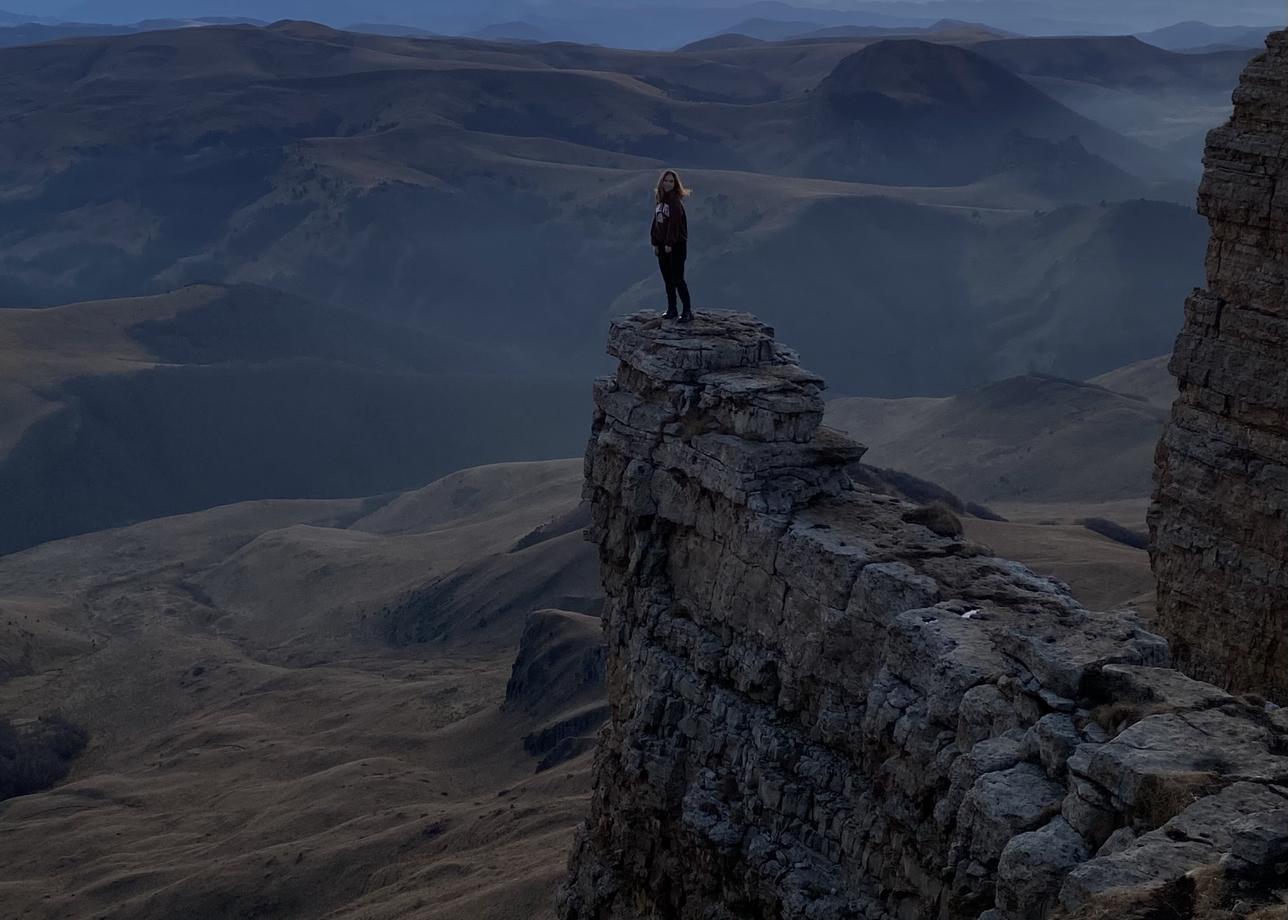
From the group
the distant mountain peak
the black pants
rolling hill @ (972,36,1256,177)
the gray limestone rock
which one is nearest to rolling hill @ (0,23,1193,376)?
the distant mountain peak

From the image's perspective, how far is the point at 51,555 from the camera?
55.5 m

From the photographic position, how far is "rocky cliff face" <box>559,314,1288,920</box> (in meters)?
7.98

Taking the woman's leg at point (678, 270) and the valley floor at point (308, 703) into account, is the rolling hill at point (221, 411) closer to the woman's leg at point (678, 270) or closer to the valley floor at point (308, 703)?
the valley floor at point (308, 703)

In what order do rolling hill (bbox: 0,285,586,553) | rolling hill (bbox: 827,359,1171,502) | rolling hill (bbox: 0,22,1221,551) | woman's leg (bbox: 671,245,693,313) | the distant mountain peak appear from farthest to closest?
1. the distant mountain peak
2. rolling hill (bbox: 0,22,1221,551)
3. rolling hill (bbox: 0,285,586,553)
4. rolling hill (bbox: 827,359,1171,502)
5. woman's leg (bbox: 671,245,693,313)

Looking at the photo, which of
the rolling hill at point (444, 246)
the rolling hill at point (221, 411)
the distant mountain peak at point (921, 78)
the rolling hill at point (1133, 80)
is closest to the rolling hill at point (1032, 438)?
the rolling hill at point (444, 246)

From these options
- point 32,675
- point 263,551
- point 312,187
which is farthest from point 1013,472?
point 312,187

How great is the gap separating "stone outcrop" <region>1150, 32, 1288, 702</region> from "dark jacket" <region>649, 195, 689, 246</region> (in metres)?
5.18

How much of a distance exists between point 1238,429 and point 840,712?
17.5 ft

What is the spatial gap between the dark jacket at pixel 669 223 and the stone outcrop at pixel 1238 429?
518 cm

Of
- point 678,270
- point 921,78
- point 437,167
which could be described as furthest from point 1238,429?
point 921,78

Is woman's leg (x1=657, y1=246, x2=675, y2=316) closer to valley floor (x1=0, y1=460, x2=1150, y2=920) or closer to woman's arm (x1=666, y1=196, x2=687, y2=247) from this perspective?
woman's arm (x1=666, y1=196, x2=687, y2=247)

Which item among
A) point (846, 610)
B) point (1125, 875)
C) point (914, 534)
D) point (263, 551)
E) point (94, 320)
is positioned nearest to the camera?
point (1125, 875)

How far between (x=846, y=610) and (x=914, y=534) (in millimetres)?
1250

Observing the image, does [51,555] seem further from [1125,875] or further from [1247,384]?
[1125,875]
